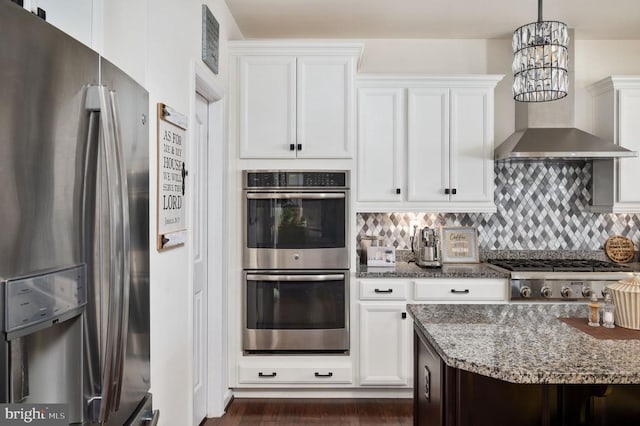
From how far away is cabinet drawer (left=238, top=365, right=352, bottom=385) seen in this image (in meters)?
3.40

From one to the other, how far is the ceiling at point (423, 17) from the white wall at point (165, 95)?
1.03m

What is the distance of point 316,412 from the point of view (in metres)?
3.28

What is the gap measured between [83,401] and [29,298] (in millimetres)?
308

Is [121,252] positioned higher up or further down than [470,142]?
further down

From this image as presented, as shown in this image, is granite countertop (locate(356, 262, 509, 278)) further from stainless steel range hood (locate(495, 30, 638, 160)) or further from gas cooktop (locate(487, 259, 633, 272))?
stainless steel range hood (locate(495, 30, 638, 160))

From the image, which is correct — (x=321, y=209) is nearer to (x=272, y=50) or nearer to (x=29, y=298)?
(x=272, y=50)

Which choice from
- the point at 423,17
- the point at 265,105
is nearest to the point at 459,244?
the point at 423,17

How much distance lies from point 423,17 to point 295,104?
1.17 metres

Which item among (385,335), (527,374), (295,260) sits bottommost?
(385,335)

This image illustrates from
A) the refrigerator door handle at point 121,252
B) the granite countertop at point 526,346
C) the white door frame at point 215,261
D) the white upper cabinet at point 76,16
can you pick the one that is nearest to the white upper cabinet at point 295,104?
the white door frame at point 215,261

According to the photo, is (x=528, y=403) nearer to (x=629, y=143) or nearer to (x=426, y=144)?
(x=426, y=144)

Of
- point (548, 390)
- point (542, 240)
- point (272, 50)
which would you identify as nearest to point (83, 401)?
point (548, 390)

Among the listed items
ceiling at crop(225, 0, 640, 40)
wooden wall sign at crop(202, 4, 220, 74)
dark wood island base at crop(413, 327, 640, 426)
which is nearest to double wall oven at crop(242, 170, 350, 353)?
wooden wall sign at crop(202, 4, 220, 74)

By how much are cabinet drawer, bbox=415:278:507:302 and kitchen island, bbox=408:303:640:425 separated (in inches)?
56.8
